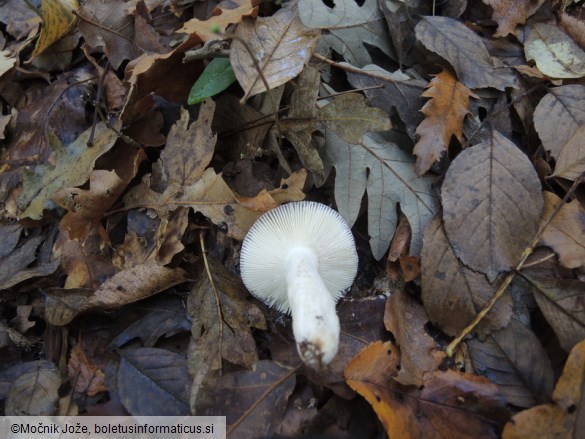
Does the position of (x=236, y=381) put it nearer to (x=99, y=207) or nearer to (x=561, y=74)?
(x=99, y=207)

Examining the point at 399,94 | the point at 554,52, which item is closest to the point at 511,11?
the point at 554,52

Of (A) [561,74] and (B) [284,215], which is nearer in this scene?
(B) [284,215]

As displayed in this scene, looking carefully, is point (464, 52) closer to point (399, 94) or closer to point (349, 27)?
point (399, 94)

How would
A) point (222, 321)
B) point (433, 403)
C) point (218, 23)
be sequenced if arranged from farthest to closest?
point (218, 23) < point (222, 321) < point (433, 403)

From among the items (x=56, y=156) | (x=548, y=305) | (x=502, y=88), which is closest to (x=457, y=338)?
(x=548, y=305)

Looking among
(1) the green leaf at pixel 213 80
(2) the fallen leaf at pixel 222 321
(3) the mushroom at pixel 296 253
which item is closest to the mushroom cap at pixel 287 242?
(3) the mushroom at pixel 296 253

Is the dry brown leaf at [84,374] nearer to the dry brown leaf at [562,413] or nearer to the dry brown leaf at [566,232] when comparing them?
the dry brown leaf at [562,413]
